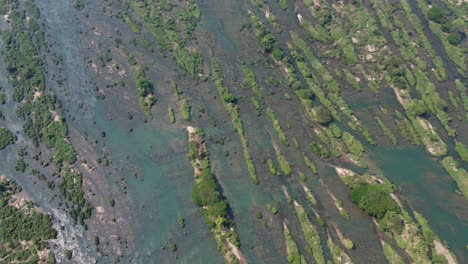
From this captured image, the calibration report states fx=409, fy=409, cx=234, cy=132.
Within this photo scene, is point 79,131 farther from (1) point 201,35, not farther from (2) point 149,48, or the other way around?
(1) point 201,35

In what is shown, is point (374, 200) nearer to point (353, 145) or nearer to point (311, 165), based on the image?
point (311, 165)

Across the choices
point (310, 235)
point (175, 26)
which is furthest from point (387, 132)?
point (175, 26)

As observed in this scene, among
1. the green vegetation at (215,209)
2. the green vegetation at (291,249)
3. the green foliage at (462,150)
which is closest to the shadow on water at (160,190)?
the green vegetation at (215,209)

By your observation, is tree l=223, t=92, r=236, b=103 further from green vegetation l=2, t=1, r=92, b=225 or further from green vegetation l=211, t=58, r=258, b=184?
green vegetation l=2, t=1, r=92, b=225

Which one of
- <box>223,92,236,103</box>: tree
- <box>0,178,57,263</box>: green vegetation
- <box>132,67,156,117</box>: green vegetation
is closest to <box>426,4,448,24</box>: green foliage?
<box>223,92,236,103</box>: tree

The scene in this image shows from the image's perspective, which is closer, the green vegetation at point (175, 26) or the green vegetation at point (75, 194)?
the green vegetation at point (75, 194)

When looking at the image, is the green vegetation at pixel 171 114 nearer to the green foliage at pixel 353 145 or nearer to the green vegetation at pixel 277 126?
the green vegetation at pixel 277 126
